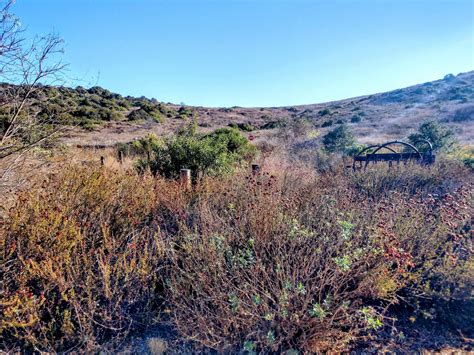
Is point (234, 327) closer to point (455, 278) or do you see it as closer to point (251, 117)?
point (455, 278)

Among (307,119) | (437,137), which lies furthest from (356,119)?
(437,137)

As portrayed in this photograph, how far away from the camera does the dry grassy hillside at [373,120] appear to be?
19.7 metres

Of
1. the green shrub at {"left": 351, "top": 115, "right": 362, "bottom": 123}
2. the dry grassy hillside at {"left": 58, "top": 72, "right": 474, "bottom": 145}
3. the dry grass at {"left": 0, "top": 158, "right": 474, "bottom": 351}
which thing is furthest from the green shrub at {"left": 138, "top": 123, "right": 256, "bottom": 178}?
the green shrub at {"left": 351, "top": 115, "right": 362, "bottom": 123}

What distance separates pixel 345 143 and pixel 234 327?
1515cm

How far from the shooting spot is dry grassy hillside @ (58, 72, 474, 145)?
19.7m

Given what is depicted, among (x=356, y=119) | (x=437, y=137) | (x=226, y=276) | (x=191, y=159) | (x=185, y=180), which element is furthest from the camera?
(x=356, y=119)

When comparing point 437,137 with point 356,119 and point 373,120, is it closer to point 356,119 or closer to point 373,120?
point 373,120

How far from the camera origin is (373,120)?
30094 mm

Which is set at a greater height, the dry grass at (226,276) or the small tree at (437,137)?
the small tree at (437,137)

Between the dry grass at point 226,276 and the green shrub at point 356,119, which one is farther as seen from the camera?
the green shrub at point 356,119

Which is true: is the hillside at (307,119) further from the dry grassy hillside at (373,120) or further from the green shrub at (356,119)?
the green shrub at (356,119)

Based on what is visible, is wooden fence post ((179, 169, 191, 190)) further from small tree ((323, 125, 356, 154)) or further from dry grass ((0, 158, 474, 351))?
small tree ((323, 125, 356, 154))

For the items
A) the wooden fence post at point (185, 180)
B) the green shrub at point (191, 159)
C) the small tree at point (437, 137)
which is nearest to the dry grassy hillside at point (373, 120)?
the green shrub at point (191, 159)

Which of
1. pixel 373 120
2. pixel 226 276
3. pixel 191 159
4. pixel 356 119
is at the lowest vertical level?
pixel 226 276
